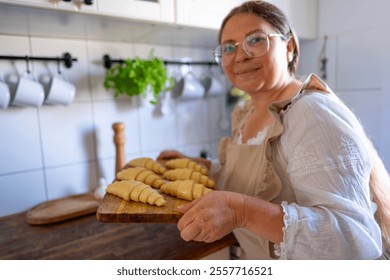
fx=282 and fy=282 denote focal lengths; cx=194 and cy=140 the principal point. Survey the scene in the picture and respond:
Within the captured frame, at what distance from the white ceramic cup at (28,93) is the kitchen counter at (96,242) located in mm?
356

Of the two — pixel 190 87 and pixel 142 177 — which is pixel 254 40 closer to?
pixel 142 177

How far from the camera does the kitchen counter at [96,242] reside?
653mm

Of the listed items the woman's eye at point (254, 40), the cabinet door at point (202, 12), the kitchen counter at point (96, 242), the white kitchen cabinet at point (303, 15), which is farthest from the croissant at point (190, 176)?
the white kitchen cabinet at point (303, 15)

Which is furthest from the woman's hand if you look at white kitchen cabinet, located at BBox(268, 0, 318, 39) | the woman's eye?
white kitchen cabinet, located at BBox(268, 0, 318, 39)

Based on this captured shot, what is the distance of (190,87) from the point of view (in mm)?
1121

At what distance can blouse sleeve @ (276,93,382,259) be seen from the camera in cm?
43

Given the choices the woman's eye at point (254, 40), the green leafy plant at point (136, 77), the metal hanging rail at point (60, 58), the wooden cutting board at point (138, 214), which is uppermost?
the metal hanging rail at point (60, 58)

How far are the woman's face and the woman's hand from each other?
0.98 ft

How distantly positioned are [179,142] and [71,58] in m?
0.53

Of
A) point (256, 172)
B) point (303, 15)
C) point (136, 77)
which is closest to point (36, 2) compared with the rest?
point (136, 77)

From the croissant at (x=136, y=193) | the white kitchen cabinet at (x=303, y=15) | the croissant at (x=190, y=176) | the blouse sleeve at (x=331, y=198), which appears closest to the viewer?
the blouse sleeve at (x=331, y=198)

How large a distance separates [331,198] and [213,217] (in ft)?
0.61

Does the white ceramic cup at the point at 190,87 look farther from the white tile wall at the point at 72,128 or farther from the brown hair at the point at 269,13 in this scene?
the brown hair at the point at 269,13

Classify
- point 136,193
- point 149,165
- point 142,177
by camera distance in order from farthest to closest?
point 149,165
point 142,177
point 136,193
